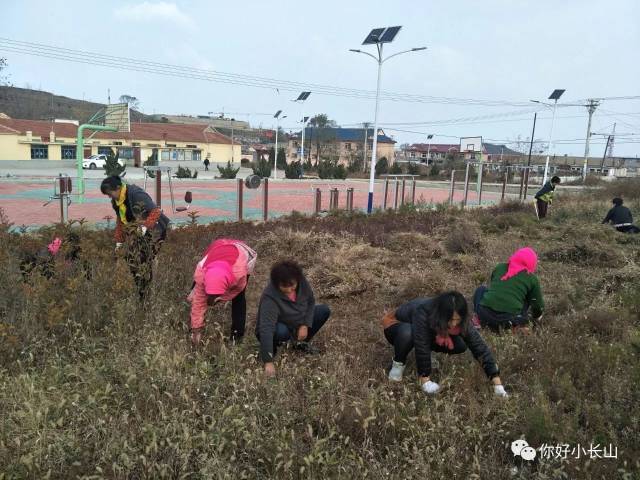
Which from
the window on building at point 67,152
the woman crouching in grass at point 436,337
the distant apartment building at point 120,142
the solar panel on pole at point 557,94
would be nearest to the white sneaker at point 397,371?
the woman crouching in grass at point 436,337

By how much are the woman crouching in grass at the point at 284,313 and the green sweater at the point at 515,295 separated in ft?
5.05

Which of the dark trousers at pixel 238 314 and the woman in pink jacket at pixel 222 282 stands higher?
the woman in pink jacket at pixel 222 282

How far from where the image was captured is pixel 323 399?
2.97 m

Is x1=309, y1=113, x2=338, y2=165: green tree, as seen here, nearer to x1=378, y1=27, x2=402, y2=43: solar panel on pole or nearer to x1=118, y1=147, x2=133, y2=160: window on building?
x1=118, y1=147, x2=133, y2=160: window on building

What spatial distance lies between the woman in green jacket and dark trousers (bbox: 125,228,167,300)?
276 centimetres

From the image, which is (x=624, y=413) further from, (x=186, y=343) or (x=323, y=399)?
(x=186, y=343)

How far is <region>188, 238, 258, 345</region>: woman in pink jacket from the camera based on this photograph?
366 centimetres

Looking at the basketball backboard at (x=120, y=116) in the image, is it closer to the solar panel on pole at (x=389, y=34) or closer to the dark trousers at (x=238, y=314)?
the solar panel on pole at (x=389, y=34)

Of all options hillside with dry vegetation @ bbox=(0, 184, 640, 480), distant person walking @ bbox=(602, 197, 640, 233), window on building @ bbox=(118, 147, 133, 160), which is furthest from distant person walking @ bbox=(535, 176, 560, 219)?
window on building @ bbox=(118, 147, 133, 160)

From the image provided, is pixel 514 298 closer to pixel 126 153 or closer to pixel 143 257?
pixel 143 257

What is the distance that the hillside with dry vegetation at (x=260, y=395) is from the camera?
97.6 inches

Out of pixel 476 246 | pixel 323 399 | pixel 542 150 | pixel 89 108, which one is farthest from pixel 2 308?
pixel 89 108

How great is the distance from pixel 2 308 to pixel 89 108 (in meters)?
121

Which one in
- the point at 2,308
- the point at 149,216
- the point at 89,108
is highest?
the point at 89,108
